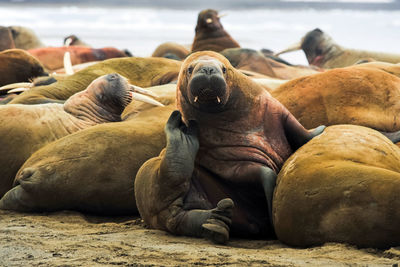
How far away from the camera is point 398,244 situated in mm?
3881

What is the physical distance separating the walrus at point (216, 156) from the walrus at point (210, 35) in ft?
22.2

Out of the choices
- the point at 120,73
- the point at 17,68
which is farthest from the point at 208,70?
the point at 17,68

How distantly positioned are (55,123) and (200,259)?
3.07m

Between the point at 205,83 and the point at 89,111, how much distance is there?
8.66 ft

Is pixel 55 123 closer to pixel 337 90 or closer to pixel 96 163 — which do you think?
pixel 96 163

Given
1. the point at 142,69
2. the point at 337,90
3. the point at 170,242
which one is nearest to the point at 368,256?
the point at 170,242

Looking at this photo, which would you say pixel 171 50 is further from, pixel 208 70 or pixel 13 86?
pixel 208 70

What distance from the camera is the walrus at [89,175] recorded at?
18.2 ft

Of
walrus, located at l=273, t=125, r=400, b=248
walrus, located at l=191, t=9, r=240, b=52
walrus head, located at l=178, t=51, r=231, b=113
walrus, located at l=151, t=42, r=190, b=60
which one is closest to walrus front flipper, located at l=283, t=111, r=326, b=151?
walrus, located at l=273, t=125, r=400, b=248

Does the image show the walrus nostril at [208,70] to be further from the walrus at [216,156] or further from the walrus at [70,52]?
the walrus at [70,52]

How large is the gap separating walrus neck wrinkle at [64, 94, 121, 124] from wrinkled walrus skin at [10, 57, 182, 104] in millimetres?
891

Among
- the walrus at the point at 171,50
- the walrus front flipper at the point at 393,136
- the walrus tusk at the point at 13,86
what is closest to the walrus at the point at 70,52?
the walrus at the point at 171,50

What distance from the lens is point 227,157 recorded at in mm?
4699

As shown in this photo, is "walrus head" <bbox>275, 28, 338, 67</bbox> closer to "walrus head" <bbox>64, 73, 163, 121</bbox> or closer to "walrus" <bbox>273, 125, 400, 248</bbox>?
"walrus head" <bbox>64, 73, 163, 121</bbox>
